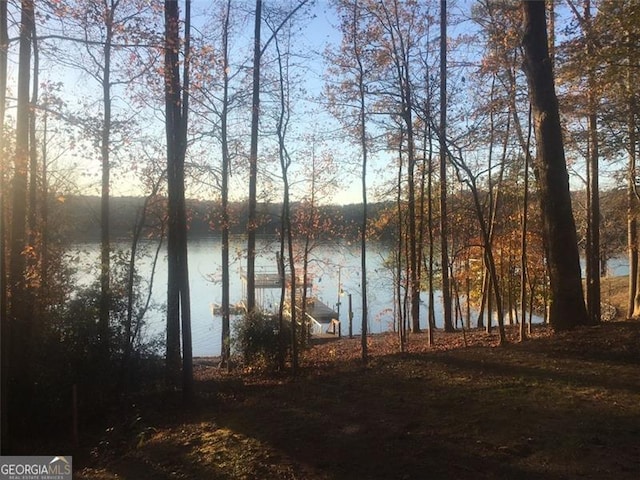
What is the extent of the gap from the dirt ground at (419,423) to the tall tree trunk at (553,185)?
2.02ft

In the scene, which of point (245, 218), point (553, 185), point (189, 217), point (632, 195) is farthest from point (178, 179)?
point (632, 195)

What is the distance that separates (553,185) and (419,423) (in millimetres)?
5694

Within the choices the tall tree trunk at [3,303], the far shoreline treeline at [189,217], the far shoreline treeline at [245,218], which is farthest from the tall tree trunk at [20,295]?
the far shoreline treeline at [189,217]

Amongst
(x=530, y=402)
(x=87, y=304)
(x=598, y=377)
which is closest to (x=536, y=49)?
(x=598, y=377)

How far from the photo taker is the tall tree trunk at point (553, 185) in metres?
9.25

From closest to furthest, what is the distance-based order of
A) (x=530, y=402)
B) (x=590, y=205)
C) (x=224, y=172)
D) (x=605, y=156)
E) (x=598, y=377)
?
(x=530, y=402), (x=598, y=377), (x=605, y=156), (x=224, y=172), (x=590, y=205)

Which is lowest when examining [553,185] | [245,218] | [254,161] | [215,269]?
[215,269]

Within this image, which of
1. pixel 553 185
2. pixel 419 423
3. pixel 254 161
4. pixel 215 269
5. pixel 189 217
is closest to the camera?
pixel 419 423

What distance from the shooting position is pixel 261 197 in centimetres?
1448

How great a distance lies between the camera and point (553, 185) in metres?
9.36

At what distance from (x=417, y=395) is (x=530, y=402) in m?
1.43

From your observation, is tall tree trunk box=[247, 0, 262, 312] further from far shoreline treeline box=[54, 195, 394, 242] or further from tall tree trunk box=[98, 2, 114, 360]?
tall tree trunk box=[98, 2, 114, 360]

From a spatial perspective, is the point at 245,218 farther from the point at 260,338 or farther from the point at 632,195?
the point at 632,195

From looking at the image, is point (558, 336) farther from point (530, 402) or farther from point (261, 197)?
point (261, 197)
